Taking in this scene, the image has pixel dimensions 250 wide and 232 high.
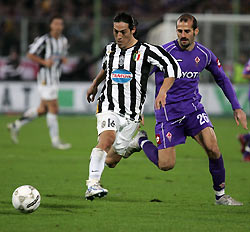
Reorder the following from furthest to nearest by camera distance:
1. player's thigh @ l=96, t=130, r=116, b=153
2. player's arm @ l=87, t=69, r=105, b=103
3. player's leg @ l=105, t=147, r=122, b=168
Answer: player's leg @ l=105, t=147, r=122, b=168 < player's arm @ l=87, t=69, r=105, b=103 < player's thigh @ l=96, t=130, r=116, b=153

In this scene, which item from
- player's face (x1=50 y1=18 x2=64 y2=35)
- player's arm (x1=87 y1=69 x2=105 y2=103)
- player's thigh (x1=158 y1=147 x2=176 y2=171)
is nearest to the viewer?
player's thigh (x1=158 y1=147 x2=176 y2=171)

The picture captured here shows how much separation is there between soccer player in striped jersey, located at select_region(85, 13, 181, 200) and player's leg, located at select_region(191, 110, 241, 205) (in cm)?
55

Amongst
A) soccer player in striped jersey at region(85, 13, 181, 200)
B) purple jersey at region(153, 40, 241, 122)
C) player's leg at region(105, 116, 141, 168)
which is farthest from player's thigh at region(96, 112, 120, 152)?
purple jersey at region(153, 40, 241, 122)

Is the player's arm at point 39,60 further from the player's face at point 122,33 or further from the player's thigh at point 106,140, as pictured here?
the player's thigh at point 106,140

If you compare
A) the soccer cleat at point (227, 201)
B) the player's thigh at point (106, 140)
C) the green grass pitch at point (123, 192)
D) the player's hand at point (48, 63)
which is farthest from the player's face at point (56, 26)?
the soccer cleat at point (227, 201)

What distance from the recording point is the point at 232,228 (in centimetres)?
591

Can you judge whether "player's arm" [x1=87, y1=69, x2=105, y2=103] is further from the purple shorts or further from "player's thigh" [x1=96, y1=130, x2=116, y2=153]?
the purple shorts

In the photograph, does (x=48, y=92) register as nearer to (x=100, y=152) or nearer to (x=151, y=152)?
(x=151, y=152)

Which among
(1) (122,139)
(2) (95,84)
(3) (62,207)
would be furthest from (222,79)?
(3) (62,207)

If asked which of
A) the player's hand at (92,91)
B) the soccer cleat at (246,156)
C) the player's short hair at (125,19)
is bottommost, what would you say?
the soccer cleat at (246,156)

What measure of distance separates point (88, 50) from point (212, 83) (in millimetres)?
4170

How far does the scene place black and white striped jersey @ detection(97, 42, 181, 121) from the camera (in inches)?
289

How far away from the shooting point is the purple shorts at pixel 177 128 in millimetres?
7395

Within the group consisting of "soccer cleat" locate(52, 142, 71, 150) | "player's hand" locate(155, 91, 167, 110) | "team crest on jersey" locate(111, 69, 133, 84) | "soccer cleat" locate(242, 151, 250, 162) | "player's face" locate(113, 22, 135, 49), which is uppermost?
"player's face" locate(113, 22, 135, 49)
